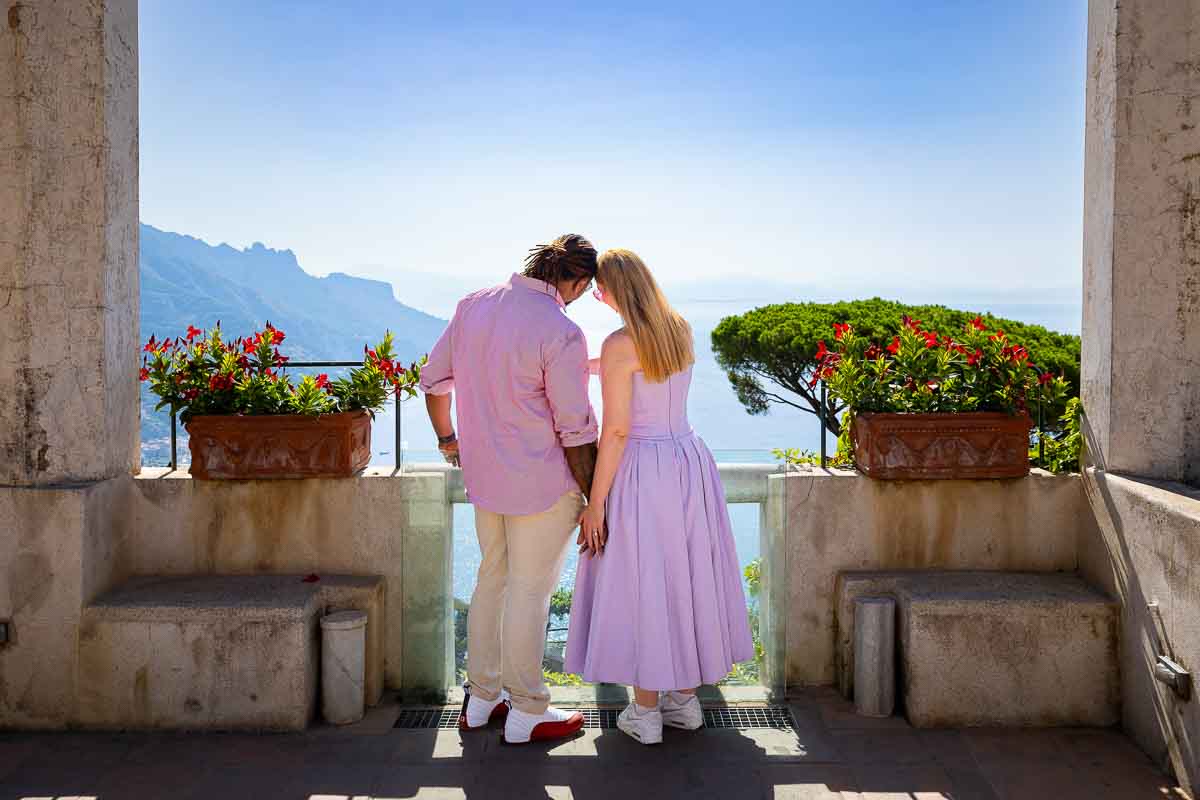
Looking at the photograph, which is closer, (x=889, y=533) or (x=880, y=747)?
(x=880, y=747)

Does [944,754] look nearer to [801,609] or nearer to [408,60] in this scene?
[801,609]

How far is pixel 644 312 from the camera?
2.95 m

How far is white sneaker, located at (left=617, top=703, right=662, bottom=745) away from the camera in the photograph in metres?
3.14

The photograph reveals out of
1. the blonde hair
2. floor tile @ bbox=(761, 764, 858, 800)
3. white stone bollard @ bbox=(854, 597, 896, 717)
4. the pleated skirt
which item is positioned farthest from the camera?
white stone bollard @ bbox=(854, 597, 896, 717)

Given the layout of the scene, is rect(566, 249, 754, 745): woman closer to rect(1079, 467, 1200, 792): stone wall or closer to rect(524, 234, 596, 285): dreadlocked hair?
rect(524, 234, 596, 285): dreadlocked hair

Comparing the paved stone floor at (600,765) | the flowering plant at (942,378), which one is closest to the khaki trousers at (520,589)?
the paved stone floor at (600,765)

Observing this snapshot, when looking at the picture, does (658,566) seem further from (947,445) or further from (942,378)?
(942,378)

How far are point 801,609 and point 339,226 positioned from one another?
49.6 metres

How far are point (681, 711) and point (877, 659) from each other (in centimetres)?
72

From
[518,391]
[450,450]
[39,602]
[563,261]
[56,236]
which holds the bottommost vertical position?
[39,602]

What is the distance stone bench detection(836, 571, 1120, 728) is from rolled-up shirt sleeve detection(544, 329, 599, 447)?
133cm

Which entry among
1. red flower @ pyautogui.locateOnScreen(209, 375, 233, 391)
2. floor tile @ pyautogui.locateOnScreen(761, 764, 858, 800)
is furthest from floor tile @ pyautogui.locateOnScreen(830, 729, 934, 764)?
red flower @ pyautogui.locateOnScreen(209, 375, 233, 391)

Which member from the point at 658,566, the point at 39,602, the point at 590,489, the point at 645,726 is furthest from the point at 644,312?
the point at 39,602

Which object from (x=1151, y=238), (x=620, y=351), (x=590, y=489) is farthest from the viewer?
(x=1151, y=238)
